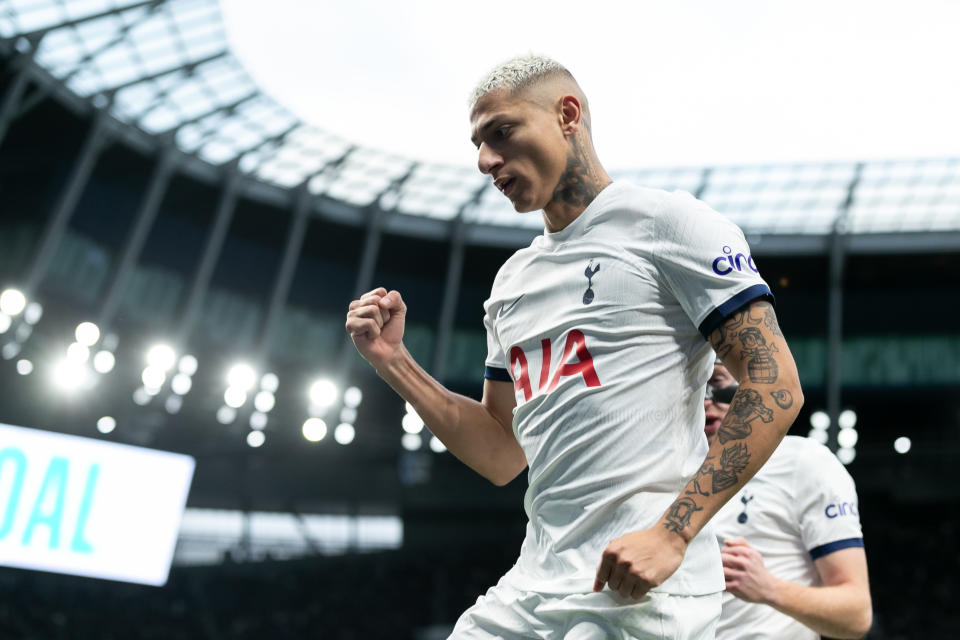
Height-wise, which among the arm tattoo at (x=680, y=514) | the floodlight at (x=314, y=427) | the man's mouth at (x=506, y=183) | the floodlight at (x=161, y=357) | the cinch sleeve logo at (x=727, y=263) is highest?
the man's mouth at (x=506, y=183)

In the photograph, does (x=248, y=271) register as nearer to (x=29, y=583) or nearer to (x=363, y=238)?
(x=363, y=238)

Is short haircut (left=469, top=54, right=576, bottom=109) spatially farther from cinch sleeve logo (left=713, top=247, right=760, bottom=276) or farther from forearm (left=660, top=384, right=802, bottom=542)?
forearm (left=660, top=384, right=802, bottom=542)

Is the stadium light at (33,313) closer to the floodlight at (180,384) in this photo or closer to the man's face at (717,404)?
the floodlight at (180,384)

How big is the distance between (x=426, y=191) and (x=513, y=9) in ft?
26.5

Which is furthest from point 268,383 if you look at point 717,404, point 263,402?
point 717,404

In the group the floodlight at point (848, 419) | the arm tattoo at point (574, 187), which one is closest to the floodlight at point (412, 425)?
the floodlight at point (848, 419)

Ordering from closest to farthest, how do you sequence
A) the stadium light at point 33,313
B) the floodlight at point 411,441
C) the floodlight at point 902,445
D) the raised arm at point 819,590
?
1. the raised arm at point 819,590
2. the stadium light at point 33,313
3. the floodlight at point 411,441
4. the floodlight at point 902,445

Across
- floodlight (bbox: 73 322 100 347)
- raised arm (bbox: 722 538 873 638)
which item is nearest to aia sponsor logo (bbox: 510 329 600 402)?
raised arm (bbox: 722 538 873 638)

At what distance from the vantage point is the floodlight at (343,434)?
2439 centimetres

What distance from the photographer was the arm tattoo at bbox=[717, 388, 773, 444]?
1870 mm

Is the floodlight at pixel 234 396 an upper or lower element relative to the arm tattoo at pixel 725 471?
lower

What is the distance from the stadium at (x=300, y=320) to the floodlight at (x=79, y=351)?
0.21ft

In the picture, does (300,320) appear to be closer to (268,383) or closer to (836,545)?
(268,383)

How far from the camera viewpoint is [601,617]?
1834mm
